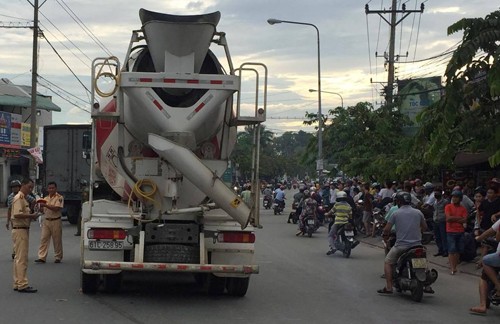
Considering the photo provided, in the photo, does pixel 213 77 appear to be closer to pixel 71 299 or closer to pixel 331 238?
pixel 71 299

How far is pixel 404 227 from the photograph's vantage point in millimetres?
10727

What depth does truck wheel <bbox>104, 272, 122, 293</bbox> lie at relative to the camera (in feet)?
34.3

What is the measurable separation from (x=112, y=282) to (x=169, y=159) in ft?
7.55

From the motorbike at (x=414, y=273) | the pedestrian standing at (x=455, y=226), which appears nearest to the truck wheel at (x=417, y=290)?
the motorbike at (x=414, y=273)

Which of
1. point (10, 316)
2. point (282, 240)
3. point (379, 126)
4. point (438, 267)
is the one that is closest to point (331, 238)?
point (438, 267)

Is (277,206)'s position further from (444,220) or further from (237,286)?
(237,286)

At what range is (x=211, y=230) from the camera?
10.1 m

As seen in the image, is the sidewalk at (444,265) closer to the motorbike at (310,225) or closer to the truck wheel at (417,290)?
the truck wheel at (417,290)

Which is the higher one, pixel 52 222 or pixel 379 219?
pixel 52 222

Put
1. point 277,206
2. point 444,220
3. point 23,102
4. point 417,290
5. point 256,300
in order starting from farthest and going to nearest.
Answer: point 23,102, point 277,206, point 444,220, point 256,300, point 417,290

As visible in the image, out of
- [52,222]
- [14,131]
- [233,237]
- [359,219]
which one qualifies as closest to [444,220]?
[233,237]

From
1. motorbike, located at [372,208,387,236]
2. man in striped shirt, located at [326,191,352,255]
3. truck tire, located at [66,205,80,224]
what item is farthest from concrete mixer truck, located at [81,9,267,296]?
truck tire, located at [66,205,80,224]

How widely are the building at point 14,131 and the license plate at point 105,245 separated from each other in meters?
31.9

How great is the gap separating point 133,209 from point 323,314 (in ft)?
9.81
